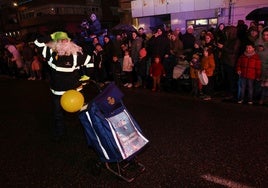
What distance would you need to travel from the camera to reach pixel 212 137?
16.7ft

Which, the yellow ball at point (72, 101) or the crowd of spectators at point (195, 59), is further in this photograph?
the crowd of spectators at point (195, 59)

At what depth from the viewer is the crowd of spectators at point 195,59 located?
7008 millimetres

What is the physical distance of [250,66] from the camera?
22.1 ft

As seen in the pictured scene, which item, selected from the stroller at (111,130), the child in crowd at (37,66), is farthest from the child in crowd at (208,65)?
the child in crowd at (37,66)

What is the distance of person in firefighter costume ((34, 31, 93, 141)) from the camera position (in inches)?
190

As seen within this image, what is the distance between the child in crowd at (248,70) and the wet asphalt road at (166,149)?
Answer: 497 millimetres

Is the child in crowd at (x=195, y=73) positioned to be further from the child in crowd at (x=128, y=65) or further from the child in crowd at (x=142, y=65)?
the child in crowd at (x=128, y=65)

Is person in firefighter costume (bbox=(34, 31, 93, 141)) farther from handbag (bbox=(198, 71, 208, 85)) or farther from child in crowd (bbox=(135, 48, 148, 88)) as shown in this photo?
child in crowd (bbox=(135, 48, 148, 88))

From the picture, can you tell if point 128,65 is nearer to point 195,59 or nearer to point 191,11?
point 195,59

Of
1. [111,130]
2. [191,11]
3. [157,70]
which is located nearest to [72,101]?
[111,130]

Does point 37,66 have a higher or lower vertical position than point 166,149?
higher

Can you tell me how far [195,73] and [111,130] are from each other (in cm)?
495

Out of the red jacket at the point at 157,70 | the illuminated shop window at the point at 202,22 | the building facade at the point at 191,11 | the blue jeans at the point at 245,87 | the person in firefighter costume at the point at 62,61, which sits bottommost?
the blue jeans at the point at 245,87

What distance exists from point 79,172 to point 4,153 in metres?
1.80
